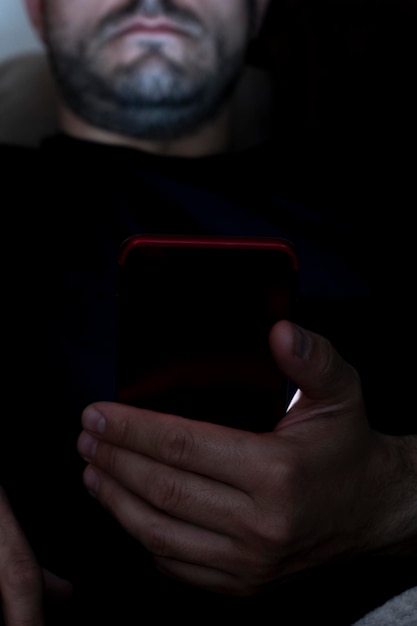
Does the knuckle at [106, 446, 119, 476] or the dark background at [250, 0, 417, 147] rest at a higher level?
the dark background at [250, 0, 417, 147]

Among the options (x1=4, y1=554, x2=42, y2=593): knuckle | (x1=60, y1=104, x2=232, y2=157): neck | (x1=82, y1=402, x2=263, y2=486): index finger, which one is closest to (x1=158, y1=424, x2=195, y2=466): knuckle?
(x1=82, y1=402, x2=263, y2=486): index finger

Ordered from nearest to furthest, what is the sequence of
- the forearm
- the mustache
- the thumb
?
1. the thumb
2. the forearm
3. the mustache

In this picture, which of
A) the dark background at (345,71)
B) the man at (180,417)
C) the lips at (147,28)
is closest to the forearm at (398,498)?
the man at (180,417)

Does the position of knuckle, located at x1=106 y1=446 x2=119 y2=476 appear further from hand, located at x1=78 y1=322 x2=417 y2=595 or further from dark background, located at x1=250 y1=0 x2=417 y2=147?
dark background, located at x1=250 y1=0 x2=417 y2=147

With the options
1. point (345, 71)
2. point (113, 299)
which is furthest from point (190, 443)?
point (345, 71)

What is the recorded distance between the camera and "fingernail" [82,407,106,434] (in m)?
0.48

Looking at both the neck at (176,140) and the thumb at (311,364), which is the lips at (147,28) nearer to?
the neck at (176,140)

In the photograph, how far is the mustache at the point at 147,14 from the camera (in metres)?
0.97

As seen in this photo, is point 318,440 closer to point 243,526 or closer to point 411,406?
point 243,526

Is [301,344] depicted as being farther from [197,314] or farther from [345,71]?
[345,71]

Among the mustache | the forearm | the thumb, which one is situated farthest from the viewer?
the mustache

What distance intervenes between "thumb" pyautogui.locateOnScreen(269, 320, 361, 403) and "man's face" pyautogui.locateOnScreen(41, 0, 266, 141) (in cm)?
66

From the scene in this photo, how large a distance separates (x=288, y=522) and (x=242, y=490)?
41 mm

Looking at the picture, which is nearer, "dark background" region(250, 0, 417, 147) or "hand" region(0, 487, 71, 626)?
"hand" region(0, 487, 71, 626)
